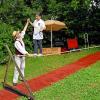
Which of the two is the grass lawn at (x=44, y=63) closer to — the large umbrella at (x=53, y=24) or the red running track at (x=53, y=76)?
the red running track at (x=53, y=76)

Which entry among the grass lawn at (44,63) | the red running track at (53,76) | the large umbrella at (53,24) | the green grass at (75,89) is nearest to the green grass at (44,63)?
the grass lawn at (44,63)

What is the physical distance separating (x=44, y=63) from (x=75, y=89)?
6.77 metres

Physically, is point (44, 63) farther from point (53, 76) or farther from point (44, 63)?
point (53, 76)

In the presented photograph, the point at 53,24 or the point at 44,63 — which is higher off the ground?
the point at 53,24

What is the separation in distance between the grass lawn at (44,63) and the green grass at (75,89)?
204cm

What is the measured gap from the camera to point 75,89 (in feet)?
40.9

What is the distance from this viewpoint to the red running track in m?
12.4

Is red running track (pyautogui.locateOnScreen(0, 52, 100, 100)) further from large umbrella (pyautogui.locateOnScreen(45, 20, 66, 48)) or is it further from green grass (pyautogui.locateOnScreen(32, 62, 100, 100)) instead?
large umbrella (pyautogui.locateOnScreen(45, 20, 66, 48))

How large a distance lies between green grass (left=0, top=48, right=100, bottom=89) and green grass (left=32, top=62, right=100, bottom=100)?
203 cm

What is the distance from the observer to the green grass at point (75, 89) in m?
11.6

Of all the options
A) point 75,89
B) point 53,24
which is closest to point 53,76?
point 75,89

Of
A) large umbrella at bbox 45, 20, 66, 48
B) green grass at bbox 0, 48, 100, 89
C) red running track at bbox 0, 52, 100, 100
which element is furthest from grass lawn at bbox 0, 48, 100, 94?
large umbrella at bbox 45, 20, 66, 48

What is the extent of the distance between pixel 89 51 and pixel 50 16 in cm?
492

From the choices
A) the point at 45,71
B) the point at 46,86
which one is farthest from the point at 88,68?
the point at 46,86
